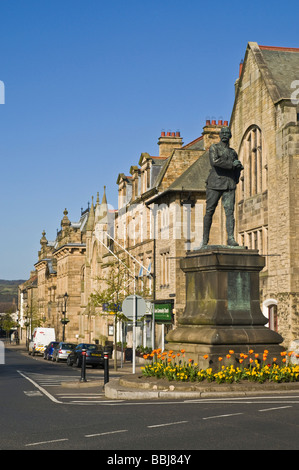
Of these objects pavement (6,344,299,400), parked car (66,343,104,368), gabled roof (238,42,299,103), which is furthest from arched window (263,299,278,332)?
pavement (6,344,299,400)

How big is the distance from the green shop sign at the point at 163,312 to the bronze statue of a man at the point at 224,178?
24.9 m

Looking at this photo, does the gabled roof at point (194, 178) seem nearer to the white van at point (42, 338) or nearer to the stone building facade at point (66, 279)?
the white van at point (42, 338)

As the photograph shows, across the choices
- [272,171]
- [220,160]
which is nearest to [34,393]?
[220,160]

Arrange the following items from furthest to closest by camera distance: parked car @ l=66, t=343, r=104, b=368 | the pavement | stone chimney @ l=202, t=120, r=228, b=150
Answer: stone chimney @ l=202, t=120, r=228, b=150 → parked car @ l=66, t=343, r=104, b=368 → the pavement

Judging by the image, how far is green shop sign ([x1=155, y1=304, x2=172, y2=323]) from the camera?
1739 inches

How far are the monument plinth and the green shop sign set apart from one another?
83.8 feet

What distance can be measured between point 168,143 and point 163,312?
13584 millimetres

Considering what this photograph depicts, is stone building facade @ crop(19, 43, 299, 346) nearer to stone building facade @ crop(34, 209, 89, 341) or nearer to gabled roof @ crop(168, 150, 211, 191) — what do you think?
gabled roof @ crop(168, 150, 211, 191)

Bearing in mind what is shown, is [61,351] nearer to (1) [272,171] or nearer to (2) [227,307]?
(1) [272,171]

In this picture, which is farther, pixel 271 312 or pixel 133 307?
pixel 271 312

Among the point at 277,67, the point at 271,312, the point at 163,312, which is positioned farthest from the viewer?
the point at 163,312

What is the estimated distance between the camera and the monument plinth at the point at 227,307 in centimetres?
1756

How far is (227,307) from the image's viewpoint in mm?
17938
